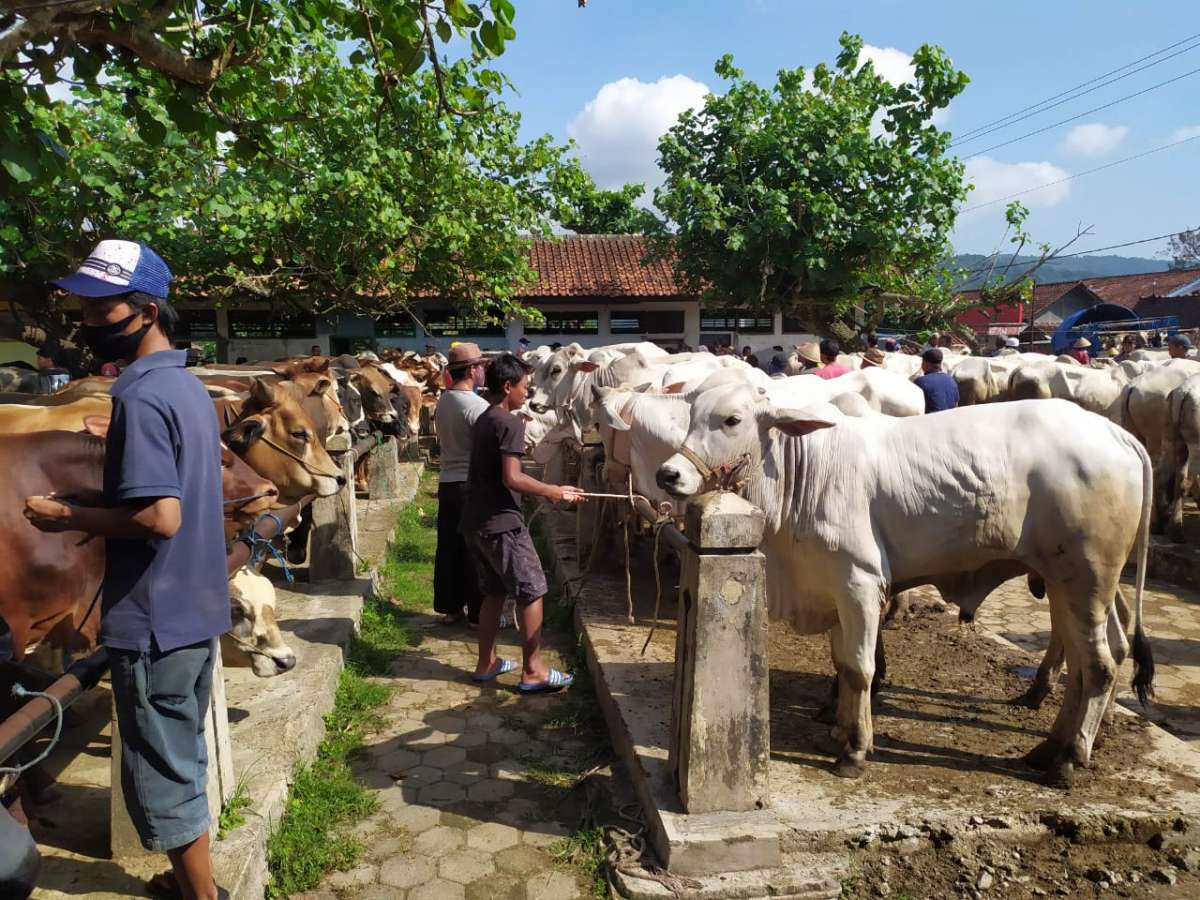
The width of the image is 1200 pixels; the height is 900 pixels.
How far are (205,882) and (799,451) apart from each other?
124 inches

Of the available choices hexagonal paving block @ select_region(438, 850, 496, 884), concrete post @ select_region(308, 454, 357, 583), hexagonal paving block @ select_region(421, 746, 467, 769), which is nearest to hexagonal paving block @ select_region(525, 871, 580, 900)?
hexagonal paving block @ select_region(438, 850, 496, 884)

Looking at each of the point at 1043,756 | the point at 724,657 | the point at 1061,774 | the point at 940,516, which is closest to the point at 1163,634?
the point at 1043,756

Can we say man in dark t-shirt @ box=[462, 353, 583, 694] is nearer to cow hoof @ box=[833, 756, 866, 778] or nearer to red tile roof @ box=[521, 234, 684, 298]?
cow hoof @ box=[833, 756, 866, 778]

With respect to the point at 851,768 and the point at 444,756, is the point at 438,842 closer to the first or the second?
the point at 444,756

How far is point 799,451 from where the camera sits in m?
4.21

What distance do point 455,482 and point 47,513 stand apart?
13.0 ft

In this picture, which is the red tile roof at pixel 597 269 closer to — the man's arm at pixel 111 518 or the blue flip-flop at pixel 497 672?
the blue flip-flop at pixel 497 672

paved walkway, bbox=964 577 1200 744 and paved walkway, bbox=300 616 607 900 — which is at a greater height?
paved walkway, bbox=300 616 607 900

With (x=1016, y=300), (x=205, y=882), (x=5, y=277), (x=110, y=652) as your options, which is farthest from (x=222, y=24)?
(x=1016, y=300)

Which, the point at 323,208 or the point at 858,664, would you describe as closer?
the point at 858,664

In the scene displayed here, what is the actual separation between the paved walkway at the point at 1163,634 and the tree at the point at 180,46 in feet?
18.5

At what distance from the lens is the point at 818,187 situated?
1859cm

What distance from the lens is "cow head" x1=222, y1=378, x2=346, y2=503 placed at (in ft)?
15.8

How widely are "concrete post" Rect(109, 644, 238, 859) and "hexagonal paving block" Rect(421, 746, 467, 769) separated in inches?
47.6
